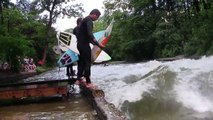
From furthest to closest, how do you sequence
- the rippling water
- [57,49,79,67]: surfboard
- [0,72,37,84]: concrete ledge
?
1. [0,72,37,84]: concrete ledge
2. [57,49,79,67]: surfboard
3. the rippling water

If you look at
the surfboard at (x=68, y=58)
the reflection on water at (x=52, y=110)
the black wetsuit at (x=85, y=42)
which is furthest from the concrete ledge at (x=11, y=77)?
the black wetsuit at (x=85, y=42)

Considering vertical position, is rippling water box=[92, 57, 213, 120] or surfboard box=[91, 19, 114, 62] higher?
surfboard box=[91, 19, 114, 62]

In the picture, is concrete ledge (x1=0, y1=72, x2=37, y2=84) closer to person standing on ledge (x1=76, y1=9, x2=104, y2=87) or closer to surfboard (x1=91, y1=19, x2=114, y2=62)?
surfboard (x1=91, y1=19, x2=114, y2=62)

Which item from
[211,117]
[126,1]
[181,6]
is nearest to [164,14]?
[181,6]

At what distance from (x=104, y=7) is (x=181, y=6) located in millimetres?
14954

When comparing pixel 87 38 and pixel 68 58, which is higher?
pixel 87 38

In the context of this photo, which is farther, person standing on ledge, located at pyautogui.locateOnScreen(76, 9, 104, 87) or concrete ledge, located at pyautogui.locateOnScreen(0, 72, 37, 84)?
concrete ledge, located at pyautogui.locateOnScreen(0, 72, 37, 84)

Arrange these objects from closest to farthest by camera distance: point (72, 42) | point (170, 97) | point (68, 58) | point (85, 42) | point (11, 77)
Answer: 1. point (85, 42)
2. point (170, 97)
3. point (72, 42)
4. point (68, 58)
5. point (11, 77)

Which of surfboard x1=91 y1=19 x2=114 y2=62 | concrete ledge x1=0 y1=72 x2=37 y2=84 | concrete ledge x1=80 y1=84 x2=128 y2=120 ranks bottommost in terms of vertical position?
concrete ledge x1=0 y1=72 x2=37 y2=84

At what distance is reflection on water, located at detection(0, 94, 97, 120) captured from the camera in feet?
22.3

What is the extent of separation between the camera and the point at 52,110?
7723mm

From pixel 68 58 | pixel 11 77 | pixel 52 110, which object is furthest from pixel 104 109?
pixel 11 77

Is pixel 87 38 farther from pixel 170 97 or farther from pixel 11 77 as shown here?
pixel 11 77

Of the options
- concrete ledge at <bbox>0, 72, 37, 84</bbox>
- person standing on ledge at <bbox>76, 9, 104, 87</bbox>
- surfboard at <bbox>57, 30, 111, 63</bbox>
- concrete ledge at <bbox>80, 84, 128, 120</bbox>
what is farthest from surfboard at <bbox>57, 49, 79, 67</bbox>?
concrete ledge at <bbox>0, 72, 37, 84</bbox>
